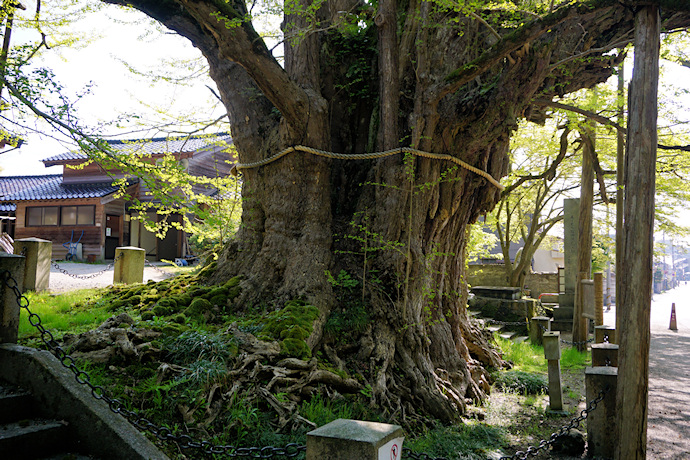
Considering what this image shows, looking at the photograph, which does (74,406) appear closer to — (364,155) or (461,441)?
(461,441)

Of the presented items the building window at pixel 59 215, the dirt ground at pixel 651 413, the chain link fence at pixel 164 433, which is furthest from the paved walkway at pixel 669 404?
the building window at pixel 59 215

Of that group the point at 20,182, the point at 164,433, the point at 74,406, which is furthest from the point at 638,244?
the point at 20,182

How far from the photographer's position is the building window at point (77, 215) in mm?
21109

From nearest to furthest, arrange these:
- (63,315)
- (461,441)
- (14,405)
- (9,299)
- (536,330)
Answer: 1. (14,405)
2. (9,299)
3. (461,441)
4. (63,315)
5. (536,330)

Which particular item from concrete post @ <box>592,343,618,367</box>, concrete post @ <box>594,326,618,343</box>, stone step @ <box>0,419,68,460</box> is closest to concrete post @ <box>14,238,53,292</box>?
stone step @ <box>0,419,68,460</box>

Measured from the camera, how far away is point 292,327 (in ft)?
17.2

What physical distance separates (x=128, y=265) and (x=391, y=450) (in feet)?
28.9

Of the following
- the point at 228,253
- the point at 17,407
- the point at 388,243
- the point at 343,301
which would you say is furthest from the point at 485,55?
the point at 17,407

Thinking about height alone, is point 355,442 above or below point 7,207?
below

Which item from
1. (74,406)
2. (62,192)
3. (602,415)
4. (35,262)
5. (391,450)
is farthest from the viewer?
(62,192)

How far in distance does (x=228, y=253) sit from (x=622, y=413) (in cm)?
544

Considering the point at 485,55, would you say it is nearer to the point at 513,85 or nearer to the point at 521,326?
the point at 513,85

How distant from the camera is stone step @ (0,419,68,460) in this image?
316 centimetres

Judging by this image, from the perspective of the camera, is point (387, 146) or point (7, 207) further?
point (7, 207)
